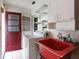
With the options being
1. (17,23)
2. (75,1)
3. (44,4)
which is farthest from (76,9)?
(17,23)

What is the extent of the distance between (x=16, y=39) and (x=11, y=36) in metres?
0.31

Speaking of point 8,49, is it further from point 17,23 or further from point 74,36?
point 74,36

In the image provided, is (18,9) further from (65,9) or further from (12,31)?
(65,9)

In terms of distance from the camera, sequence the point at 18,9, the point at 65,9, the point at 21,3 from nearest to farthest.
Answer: the point at 65,9
the point at 21,3
the point at 18,9

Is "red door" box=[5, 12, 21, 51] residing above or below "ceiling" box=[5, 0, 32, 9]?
below

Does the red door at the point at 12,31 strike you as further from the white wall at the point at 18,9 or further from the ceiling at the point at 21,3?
the ceiling at the point at 21,3

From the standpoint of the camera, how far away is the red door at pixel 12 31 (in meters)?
3.96

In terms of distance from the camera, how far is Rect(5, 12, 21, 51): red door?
3963 mm

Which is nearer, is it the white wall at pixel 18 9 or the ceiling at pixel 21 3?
the ceiling at pixel 21 3

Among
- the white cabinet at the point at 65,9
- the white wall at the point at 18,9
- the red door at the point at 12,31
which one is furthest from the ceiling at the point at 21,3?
the white cabinet at the point at 65,9

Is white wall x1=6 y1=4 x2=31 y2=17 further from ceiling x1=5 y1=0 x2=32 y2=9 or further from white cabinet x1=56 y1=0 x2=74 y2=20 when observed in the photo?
white cabinet x1=56 y1=0 x2=74 y2=20

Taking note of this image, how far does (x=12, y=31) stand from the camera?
4121mm

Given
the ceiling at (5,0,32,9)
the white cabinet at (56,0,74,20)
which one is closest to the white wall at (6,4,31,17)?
the ceiling at (5,0,32,9)

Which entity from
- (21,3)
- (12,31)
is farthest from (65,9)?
(12,31)
